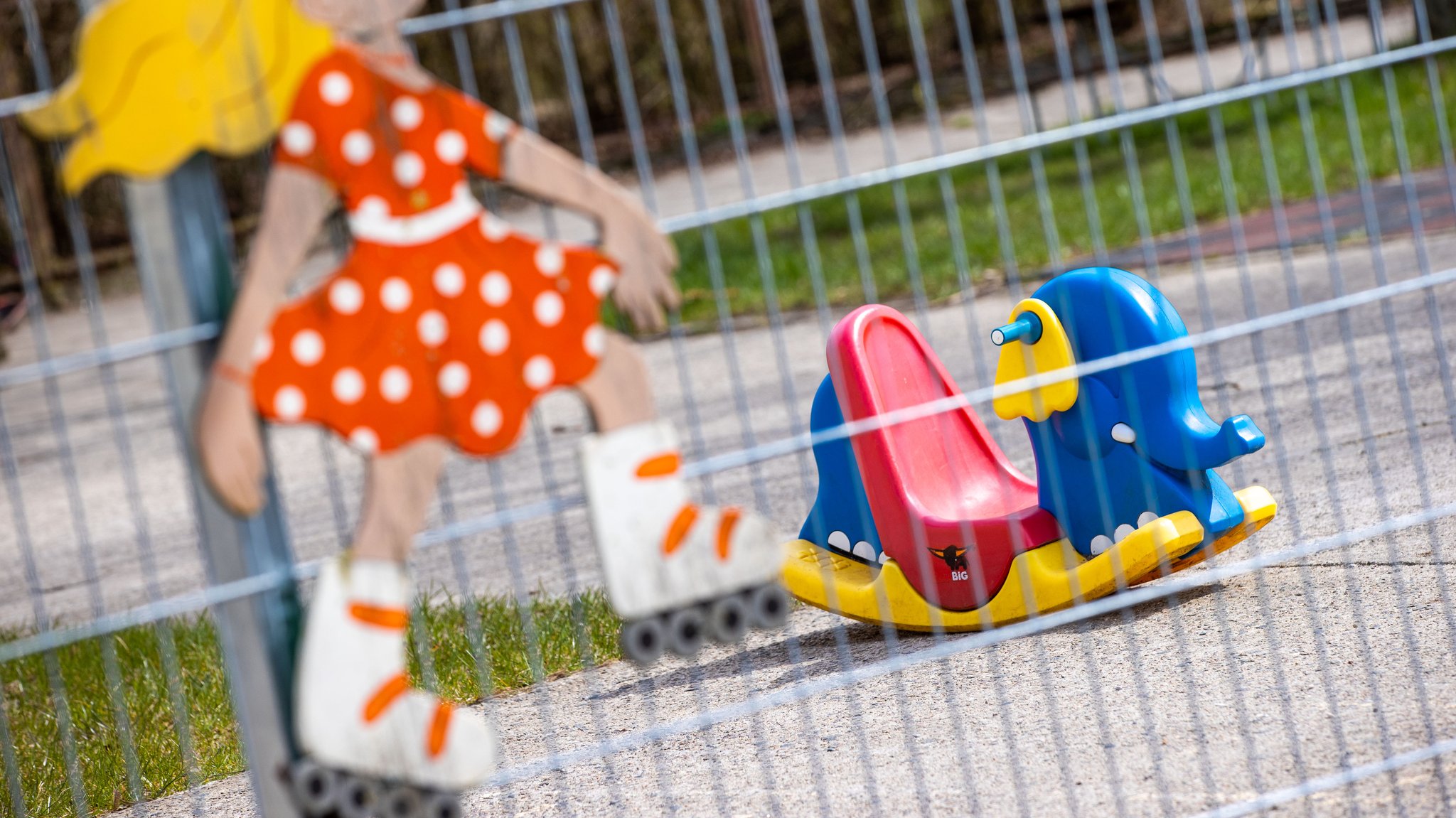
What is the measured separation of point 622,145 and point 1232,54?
22.0 ft

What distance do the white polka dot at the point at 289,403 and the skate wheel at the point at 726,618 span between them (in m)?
0.58

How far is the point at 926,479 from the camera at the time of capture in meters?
3.64

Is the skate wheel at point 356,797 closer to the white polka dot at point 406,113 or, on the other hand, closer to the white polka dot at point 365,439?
the white polka dot at point 365,439

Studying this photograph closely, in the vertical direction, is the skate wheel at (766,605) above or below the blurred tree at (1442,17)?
below

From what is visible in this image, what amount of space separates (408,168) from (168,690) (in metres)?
2.56

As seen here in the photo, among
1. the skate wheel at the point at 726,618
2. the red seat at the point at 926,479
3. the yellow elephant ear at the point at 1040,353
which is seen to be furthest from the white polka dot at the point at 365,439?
the yellow elephant ear at the point at 1040,353

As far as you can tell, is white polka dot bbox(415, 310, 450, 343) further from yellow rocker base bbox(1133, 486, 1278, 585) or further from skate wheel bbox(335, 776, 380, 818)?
yellow rocker base bbox(1133, 486, 1278, 585)

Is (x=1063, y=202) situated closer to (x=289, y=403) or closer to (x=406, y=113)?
(x=406, y=113)

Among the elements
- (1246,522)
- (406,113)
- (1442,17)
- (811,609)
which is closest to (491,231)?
(406,113)

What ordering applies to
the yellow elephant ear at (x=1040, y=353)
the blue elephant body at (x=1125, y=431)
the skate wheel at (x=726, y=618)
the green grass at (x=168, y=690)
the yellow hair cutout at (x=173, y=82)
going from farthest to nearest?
the green grass at (x=168, y=690)
the yellow elephant ear at (x=1040, y=353)
the blue elephant body at (x=1125, y=431)
the skate wheel at (x=726, y=618)
the yellow hair cutout at (x=173, y=82)

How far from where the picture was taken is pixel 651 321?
2.00m

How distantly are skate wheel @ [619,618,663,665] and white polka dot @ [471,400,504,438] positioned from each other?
0.31 m

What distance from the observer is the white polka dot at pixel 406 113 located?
1.89 meters

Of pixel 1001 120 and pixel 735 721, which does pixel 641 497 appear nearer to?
pixel 735 721
